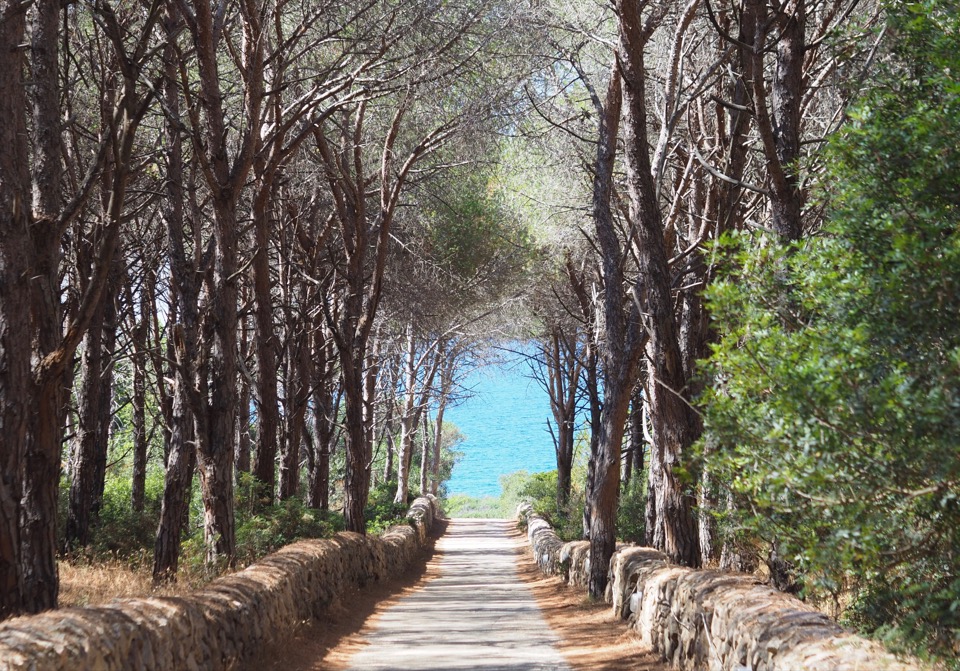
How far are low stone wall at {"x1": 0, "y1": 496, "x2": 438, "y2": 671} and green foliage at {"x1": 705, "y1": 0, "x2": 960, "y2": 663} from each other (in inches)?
138

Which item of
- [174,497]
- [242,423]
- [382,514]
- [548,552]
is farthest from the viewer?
[382,514]

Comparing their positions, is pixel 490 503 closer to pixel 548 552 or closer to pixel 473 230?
pixel 548 552

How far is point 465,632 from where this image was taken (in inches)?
452

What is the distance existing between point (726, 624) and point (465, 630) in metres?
5.24

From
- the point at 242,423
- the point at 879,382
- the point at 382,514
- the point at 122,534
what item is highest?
the point at 242,423

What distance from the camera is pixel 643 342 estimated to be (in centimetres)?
1316

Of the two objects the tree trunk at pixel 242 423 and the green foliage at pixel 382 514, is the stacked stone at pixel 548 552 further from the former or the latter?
the tree trunk at pixel 242 423

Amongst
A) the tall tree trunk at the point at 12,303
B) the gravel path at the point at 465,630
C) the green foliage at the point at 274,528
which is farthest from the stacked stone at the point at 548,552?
the tall tree trunk at the point at 12,303

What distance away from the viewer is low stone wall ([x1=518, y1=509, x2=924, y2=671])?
17.0ft

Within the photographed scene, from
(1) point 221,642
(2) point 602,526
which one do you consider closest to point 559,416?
(2) point 602,526

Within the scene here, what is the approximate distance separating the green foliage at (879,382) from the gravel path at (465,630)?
4191 millimetres

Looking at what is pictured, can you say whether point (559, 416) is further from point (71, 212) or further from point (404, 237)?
point (71, 212)

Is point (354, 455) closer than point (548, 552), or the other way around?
point (354, 455)

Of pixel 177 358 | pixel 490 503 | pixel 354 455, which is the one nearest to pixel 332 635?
pixel 177 358
